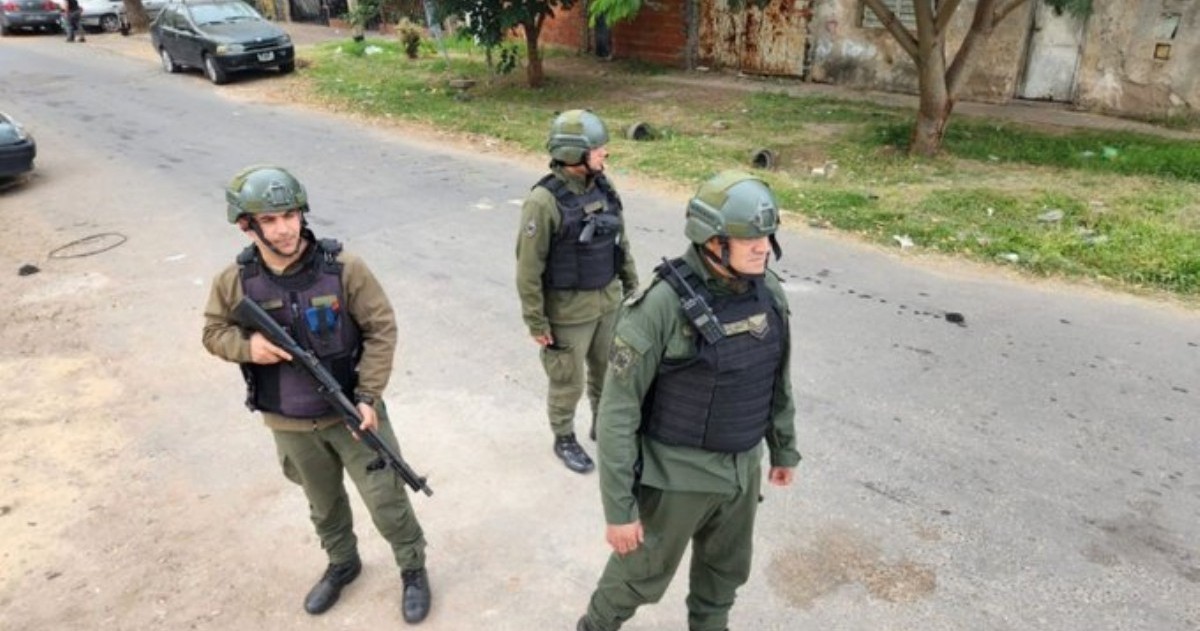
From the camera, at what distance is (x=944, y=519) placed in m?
3.82

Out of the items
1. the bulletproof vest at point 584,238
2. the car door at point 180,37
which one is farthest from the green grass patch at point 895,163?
the bulletproof vest at point 584,238

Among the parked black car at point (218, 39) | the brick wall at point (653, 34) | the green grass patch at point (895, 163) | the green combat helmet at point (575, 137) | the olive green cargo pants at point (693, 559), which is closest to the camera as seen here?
the olive green cargo pants at point (693, 559)

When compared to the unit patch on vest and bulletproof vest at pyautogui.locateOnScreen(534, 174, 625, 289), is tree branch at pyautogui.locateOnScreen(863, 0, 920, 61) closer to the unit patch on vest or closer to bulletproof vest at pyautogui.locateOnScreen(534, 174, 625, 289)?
bulletproof vest at pyautogui.locateOnScreen(534, 174, 625, 289)

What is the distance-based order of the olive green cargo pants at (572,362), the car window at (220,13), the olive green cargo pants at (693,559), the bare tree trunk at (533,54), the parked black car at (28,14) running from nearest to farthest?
the olive green cargo pants at (693,559) → the olive green cargo pants at (572,362) → the bare tree trunk at (533,54) → the car window at (220,13) → the parked black car at (28,14)

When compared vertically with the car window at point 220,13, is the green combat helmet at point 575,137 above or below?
below

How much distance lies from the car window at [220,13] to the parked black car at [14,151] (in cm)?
821

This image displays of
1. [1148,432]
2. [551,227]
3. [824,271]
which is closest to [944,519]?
[1148,432]

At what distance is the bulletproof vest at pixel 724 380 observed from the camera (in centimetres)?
245

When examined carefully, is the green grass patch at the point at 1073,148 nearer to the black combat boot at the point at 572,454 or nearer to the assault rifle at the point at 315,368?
the black combat boot at the point at 572,454

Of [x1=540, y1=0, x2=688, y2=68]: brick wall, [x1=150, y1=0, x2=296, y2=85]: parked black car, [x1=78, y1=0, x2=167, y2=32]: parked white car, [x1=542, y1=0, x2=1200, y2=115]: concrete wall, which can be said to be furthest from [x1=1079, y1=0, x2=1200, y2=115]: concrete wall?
[x1=78, y1=0, x2=167, y2=32]: parked white car

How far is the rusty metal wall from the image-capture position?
48.3ft

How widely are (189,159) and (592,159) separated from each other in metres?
8.72

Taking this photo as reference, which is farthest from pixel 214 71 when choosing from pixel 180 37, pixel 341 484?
pixel 341 484

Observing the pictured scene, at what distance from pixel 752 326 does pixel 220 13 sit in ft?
60.3
